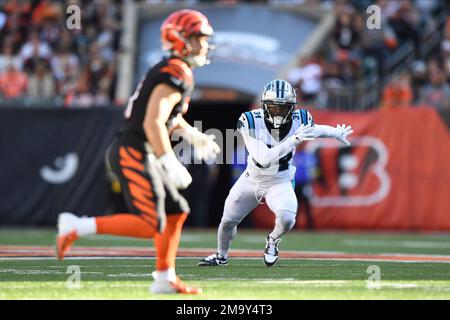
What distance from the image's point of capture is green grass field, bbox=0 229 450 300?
21.7 feet

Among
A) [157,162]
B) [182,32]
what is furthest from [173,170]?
[182,32]

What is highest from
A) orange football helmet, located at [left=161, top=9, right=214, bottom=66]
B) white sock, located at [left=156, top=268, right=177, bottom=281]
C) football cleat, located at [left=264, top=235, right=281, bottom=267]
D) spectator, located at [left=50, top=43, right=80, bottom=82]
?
spectator, located at [left=50, top=43, right=80, bottom=82]

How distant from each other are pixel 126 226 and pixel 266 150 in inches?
96.4

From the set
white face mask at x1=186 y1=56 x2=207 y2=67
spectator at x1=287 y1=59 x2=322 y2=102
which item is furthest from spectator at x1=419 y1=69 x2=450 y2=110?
white face mask at x1=186 y1=56 x2=207 y2=67

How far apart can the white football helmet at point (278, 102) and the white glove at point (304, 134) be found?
460 mm

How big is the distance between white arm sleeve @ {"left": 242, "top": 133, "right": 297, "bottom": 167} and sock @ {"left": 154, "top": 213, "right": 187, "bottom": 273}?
216cm

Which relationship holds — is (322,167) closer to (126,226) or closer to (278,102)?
(278,102)

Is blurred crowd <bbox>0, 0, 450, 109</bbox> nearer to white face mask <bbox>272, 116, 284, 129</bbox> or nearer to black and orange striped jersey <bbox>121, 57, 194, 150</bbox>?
white face mask <bbox>272, 116, 284, 129</bbox>

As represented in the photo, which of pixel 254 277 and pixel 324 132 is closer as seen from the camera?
pixel 254 277

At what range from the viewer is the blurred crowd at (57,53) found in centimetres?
1723

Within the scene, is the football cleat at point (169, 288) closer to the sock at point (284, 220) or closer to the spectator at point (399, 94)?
the sock at point (284, 220)

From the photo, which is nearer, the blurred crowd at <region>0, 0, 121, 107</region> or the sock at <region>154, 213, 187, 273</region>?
the sock at <region>154, 213, 187, 273</region>

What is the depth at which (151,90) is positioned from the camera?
652 centimetres
